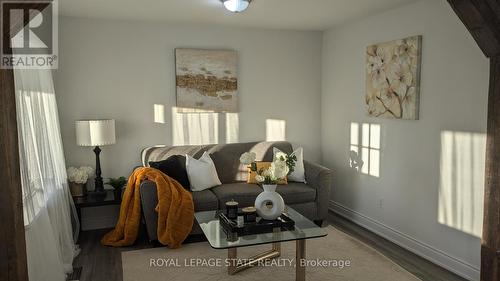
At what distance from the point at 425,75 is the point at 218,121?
245cm

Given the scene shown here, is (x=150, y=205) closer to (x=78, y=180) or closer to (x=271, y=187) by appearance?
(x=78, y=180)

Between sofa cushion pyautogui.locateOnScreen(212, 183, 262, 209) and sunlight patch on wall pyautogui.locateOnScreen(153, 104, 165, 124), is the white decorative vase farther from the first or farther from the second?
sunlight patch on wall pyautogui.locateOnScreen(153, 104, 165, 124)

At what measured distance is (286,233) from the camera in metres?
3.12

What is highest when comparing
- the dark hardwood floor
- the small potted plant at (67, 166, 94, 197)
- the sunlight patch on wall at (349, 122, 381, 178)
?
the sunlight patch on wall at (349, 122, 381, 178)

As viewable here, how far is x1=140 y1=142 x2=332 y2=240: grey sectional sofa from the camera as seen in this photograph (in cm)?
398

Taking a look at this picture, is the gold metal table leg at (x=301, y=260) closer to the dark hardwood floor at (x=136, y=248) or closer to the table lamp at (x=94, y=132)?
the dark hardwood floor at (x=136, y=248)

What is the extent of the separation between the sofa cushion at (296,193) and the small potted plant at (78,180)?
2053 mm

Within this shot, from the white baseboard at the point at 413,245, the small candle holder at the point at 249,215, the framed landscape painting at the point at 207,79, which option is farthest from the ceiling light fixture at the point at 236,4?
the white baseboard at the point at 413,245

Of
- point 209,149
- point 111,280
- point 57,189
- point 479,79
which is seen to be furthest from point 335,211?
point 57,189

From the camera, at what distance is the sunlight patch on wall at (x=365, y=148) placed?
4477mm

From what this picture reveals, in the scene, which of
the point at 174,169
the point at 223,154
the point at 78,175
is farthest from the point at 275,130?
the point at 78,175

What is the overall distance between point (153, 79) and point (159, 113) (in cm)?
41

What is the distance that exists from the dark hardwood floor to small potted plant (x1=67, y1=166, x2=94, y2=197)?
49cm

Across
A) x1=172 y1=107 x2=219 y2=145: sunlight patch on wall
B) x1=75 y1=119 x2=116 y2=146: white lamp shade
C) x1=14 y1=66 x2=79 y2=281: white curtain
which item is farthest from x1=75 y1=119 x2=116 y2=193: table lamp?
x1=172 y1=107 x2=219 y2=145: sunlight patch on wall
